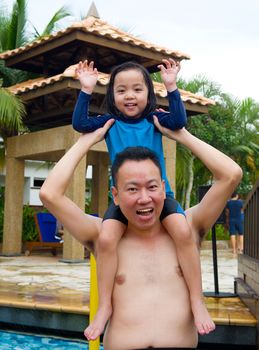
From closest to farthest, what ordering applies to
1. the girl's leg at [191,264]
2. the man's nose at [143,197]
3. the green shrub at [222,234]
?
the man's nose at [143,197], the girl's leg at [191,264], the green shrub at [222,234]

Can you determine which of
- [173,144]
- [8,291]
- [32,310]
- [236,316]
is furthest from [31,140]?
[236,316]

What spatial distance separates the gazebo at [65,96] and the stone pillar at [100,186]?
28 millimetres

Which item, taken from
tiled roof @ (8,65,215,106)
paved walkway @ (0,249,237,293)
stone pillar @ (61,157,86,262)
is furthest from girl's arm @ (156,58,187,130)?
stone pillar @ (61,157,86,262)

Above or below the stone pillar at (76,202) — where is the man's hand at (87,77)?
above

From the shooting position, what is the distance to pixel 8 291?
7.09 meters

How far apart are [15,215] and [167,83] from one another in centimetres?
1116

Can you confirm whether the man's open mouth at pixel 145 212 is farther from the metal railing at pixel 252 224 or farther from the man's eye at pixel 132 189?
the metal railing at pixel 252 224

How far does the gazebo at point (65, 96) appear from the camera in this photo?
37.1 feet

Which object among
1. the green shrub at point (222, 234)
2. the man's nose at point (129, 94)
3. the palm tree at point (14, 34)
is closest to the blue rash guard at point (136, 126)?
the man's nose at point (129, 94)

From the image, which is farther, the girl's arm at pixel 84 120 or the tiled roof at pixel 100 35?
the tiled roof at pixel 100 35

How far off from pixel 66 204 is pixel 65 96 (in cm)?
1024

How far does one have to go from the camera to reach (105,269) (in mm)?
2314

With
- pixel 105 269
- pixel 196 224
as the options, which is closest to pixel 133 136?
pixel 196 224

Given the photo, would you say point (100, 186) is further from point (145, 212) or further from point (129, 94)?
point (145, 212)
